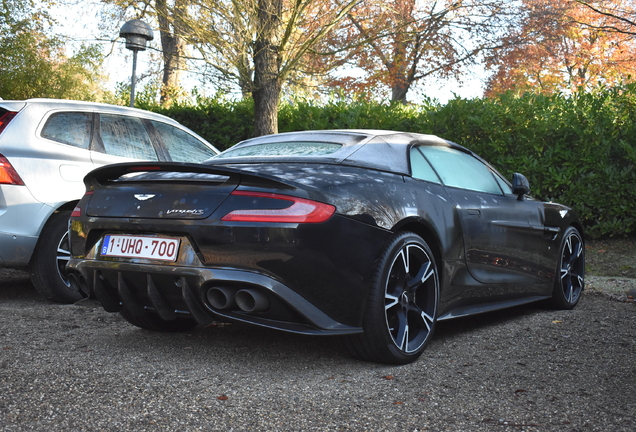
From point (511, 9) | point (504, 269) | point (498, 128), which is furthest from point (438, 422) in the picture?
point (511, 9)

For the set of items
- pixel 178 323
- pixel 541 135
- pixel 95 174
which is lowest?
pixel 178 323

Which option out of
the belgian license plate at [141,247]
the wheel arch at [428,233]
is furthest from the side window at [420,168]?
the belgian license plate at [141,247]

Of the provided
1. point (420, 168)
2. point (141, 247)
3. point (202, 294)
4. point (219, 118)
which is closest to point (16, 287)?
point (141, 247)

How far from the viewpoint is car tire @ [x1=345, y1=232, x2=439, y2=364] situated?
11.2ft

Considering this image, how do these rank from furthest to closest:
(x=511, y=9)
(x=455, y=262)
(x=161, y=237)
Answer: (x=511, y=9) < (x=455, y=262) < (x=161, y=237)

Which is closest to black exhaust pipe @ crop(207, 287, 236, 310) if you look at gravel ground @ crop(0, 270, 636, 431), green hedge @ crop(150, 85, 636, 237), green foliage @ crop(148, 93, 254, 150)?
gravel ground @ crop(0, 270, 636, 431)

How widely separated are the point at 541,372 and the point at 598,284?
12.7 ft

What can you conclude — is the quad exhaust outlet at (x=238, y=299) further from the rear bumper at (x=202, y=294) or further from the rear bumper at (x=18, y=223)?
the rear bumper at (x=18, y=223)

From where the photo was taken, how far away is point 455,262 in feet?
13.3

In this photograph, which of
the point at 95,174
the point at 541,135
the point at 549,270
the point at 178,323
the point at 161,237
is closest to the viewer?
the point at 161,237

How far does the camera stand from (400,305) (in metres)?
3.63

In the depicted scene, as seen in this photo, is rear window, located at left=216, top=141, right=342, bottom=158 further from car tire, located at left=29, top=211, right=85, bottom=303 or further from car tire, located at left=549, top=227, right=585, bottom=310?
car tire, located at left=549, top=227, right=585, bottom=310

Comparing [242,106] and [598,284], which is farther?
[242,106]

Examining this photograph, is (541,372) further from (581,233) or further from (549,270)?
(581,233)
